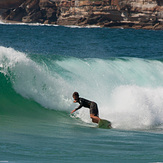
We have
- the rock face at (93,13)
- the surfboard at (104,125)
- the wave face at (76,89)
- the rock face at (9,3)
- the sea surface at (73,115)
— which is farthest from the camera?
the rock face at (9,3)

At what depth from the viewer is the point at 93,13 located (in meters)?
105

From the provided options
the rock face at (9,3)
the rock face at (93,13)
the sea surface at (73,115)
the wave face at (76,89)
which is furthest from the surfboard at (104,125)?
the rock face at (9,3)

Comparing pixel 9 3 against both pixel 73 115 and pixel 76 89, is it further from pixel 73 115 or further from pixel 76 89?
pixel 73 115

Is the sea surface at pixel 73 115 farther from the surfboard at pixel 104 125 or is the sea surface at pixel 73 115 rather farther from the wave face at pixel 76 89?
the surfboard at pixel 104 125

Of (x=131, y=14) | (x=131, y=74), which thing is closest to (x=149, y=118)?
(x=131, y=74)

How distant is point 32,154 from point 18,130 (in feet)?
7.51

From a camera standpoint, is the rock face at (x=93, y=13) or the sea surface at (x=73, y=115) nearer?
the sea surface at (x=73, y=115)

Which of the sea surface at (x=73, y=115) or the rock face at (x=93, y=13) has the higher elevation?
the sea surface at (x=73, y=115)

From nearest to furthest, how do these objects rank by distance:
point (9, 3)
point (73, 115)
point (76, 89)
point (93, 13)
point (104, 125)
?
point (104, 125) < point (73, 115) < point (76, 89) < point (93, 13) < point (9, 3)

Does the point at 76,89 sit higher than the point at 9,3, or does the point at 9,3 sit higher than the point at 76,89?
the point at 9,3

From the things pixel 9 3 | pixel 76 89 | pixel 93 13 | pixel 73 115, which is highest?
pixel 9 3

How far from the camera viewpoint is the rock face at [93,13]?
98.0 meters

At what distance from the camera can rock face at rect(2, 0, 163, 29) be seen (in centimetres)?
9800

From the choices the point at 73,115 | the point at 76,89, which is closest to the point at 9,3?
the point at 76,89
